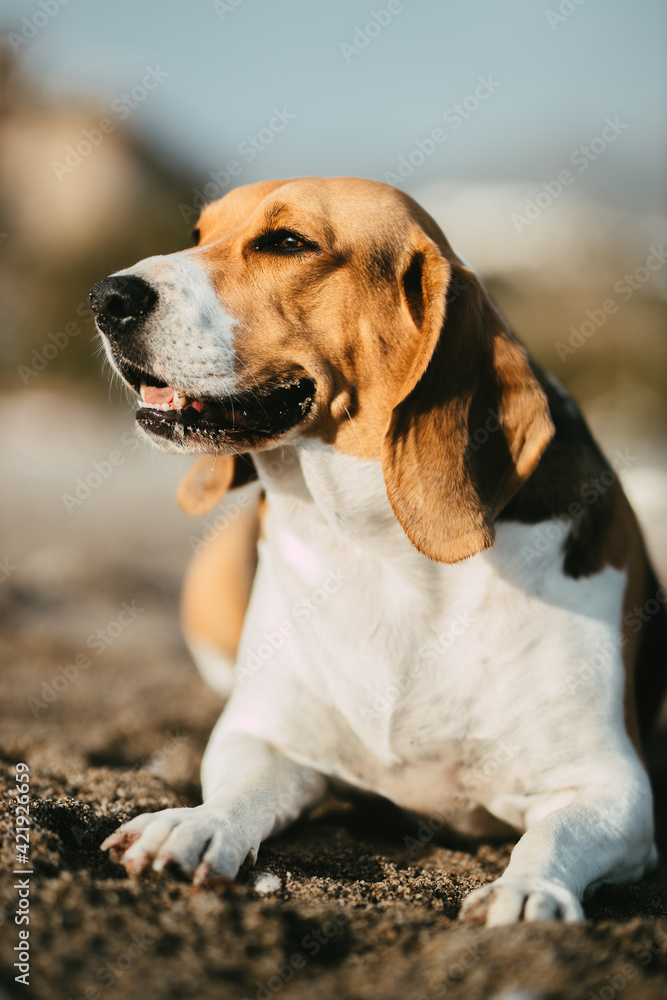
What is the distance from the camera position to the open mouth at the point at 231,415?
251 centimetres

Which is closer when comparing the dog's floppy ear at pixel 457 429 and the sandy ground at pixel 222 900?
the sandy ground at pixel 222 900

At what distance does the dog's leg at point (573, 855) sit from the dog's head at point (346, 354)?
78 centimetres

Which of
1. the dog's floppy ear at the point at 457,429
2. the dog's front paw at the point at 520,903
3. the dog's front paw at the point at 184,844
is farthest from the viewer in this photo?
the dog's floppy ear at the point at 457,429

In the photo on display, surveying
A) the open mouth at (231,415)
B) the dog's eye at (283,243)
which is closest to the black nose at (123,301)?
the open mouth at (231,415)

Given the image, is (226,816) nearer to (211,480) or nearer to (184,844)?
(184,844)

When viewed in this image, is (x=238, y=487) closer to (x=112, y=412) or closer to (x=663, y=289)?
Answer: (x=112, y=412)

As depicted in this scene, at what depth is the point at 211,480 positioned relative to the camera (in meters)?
A: 3.24

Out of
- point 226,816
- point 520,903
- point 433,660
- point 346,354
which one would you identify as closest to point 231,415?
point 346,354

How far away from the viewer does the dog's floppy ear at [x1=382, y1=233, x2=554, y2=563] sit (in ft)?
7.85

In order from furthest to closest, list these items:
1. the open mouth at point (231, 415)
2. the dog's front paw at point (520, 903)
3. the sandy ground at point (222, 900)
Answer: the open mouth at point (231, 415)
the dog's front paw at point (520, 903)
the sandy ground at point (222, 900)

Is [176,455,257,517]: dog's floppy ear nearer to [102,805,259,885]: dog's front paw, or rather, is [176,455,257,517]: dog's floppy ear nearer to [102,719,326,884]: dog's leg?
[102,719,326,884]: dog's leg

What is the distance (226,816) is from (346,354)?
4.46ft

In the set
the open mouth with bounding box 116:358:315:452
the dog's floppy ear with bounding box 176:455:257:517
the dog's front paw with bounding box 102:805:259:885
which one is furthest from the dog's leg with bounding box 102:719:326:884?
the open mouth with bounding box 116:358:315:452

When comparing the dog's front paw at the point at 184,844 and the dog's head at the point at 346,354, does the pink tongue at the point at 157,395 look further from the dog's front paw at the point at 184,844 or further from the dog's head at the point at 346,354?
the dog's front paw at the point at 184,844
